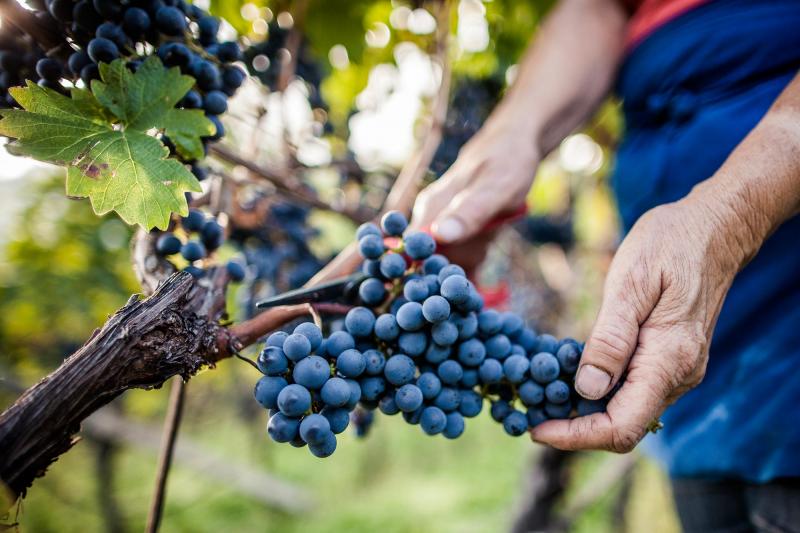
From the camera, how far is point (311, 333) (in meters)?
0.85

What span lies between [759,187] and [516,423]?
65 cm

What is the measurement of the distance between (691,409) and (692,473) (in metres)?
0.18

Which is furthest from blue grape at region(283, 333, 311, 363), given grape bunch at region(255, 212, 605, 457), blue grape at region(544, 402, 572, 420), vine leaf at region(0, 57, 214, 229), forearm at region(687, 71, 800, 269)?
forearm at region(687, 71, 800, 269)

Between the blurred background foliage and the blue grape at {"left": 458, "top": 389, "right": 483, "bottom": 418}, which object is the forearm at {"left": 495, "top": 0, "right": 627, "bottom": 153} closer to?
the blurred background foliage

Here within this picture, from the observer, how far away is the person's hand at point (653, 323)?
2.89 feet

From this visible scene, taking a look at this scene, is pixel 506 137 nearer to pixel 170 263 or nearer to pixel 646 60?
pixel 646 60

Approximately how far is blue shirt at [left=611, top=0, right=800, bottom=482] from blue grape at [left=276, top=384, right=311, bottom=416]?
3.71ft

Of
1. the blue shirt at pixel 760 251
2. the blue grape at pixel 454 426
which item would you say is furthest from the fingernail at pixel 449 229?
the blue shirt at pixel 760 251

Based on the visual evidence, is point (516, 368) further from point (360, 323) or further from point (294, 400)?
point (294, 400)

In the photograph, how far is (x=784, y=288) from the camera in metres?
1.23

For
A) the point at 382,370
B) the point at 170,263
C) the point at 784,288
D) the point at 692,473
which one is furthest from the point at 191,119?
the point at 692,473

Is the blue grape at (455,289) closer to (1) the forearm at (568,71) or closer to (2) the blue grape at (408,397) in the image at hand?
(2) the blue grape at (408,397)

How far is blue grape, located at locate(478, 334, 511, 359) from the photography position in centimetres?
101

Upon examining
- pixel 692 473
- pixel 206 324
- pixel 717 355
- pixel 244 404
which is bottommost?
pixel 206 324
